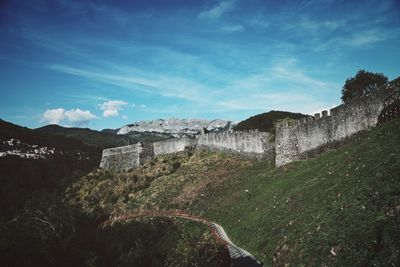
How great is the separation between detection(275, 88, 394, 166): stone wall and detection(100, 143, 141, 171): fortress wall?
132ft

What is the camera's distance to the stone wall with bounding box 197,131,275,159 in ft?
132

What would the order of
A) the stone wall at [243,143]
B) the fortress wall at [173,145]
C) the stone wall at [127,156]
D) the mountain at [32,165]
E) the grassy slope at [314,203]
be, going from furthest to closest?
the mountain at [32,165]
the stone wall at [127,156]
the fortress wall at [173,145]
the stone wall at [243,143]
the grassy slope at [314,203]

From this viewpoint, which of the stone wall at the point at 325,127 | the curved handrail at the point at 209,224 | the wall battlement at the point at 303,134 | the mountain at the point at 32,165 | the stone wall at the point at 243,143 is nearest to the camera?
the curved handrail at the point at 209,224

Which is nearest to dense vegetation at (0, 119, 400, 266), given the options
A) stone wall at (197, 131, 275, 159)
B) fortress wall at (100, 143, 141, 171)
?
stone wall at (197, 131, 275, 159)

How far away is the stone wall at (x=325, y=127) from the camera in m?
24.0

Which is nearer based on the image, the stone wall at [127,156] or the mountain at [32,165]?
the stone wall at [127,156]

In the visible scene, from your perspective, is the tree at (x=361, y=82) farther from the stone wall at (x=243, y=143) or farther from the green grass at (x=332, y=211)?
the green grass at (x=332, y=211)

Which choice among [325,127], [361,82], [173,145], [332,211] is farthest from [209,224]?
[361,82]

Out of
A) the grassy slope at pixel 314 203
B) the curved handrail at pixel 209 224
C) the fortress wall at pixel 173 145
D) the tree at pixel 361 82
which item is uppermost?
the tree at pixel 361 82

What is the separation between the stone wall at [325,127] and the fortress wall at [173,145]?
29170 mm

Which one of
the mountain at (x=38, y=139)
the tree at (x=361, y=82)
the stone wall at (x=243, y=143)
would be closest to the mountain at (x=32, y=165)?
the mountain at (x=38, y=139)

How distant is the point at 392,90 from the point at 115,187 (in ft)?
161

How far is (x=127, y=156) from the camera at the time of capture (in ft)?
236

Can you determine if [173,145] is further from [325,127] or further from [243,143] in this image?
[325,127]
